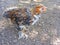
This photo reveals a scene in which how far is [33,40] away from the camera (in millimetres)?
3119

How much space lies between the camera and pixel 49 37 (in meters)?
3.20

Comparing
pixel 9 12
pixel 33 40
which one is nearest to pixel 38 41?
pixel 33 40

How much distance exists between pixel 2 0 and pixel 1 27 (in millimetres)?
1122

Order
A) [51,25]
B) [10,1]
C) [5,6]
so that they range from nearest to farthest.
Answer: [51,25], [5,6], [10,1]

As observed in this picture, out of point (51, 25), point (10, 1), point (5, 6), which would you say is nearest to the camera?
point (51, 25)

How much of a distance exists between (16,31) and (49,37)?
0.63m

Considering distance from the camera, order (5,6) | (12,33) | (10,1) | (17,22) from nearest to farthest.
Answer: (17,22)
(12,33)
(5,6)
(10,1)

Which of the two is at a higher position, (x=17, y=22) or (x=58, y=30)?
(x=17, y=22)

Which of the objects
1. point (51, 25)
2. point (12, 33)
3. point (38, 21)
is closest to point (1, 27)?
point (12, 33)

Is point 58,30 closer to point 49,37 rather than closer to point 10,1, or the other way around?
point 49,37

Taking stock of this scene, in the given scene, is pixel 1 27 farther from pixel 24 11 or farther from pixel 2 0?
pixel 2 0

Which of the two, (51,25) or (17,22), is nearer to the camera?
(17,22)

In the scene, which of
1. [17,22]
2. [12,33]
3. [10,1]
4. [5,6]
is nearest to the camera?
[17,22]

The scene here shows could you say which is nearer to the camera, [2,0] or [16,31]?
[16,31]
